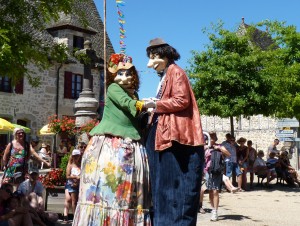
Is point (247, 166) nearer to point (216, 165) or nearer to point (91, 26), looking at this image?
point (216, 165)

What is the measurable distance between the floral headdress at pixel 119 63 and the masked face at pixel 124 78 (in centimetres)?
5

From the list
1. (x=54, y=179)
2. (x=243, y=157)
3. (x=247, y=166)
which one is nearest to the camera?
(x=54, y=179)

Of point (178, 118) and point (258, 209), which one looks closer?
point (178, 118)

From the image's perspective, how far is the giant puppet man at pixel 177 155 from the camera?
12.4 ft

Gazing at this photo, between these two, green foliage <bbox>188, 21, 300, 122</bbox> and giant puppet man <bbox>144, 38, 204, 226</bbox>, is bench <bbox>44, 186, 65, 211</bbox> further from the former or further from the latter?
green foliage <bbox>188, 21, 300, 122</bbox>

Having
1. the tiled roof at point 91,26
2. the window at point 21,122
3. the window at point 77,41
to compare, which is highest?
the tiled roof at point 91,26

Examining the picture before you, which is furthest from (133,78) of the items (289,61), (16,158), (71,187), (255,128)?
(255,128)

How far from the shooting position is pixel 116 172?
3969mm

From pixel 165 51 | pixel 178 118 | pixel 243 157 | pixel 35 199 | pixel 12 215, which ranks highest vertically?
pixel 165 51

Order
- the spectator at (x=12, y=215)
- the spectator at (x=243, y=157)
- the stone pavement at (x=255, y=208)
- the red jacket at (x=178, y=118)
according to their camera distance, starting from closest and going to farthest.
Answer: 1. the red jacket at (x=178, y=118)
2. the spectator at (x=12, y=215)
3. the stone pavement at (x=255, y=208)
4. the spectator at (x=243, y=157)

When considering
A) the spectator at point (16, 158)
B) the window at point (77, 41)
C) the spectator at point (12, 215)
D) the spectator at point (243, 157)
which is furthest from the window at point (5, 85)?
the spectator at point (12, 215)

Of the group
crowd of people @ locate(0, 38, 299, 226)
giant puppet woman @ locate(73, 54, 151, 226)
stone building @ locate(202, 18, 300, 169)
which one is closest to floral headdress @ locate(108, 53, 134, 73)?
crowd of people @ locate(0, 38, 299, 226)

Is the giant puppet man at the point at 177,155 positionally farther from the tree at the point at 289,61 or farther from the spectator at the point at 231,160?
the tree at the point at 289,61

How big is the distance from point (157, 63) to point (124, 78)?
1.20 feet
